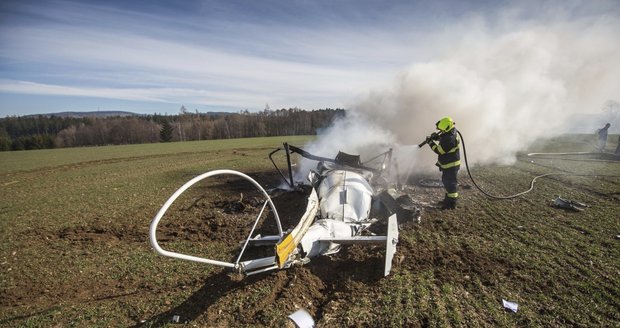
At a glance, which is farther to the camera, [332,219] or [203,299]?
[332,219]

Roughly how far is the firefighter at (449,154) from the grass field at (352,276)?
1.89 feet

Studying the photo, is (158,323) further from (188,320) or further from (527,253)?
(527,253)

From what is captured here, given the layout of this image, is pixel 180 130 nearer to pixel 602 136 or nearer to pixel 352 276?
pixel 602 136

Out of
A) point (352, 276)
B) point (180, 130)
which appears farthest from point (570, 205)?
point (180, 130)

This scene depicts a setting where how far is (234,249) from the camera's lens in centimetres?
662

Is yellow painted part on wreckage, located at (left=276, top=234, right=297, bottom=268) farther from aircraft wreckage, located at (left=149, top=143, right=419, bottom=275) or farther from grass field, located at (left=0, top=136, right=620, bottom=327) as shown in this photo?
grass field, located at (left=0, top=136, right=620, bottom=327)

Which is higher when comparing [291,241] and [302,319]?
[291,241]

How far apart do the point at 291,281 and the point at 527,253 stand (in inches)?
183

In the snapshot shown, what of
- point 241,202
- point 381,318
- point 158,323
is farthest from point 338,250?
point 241,202

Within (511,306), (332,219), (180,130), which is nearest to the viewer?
(511,306)

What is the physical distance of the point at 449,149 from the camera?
8391 mm

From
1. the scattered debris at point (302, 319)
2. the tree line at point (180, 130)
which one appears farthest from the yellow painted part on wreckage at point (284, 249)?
the tree line at point (180, 130)

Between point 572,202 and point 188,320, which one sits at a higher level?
point 572,202

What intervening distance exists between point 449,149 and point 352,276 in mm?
5132
